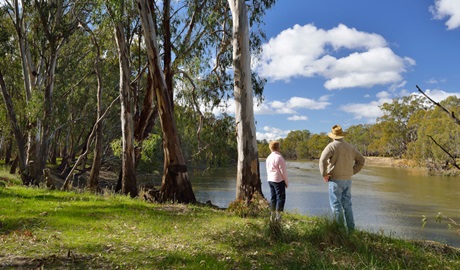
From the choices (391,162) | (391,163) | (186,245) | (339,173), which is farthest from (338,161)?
(391,162)

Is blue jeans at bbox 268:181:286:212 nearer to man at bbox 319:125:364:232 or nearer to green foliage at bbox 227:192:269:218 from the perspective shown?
green foliage at bbox 227:192:269:218

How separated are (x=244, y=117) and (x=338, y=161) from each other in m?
2.73

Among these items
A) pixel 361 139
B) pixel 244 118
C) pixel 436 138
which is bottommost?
pixel 244 118

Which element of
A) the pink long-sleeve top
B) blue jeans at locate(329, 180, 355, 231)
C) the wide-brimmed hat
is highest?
the wide-brimmed hat

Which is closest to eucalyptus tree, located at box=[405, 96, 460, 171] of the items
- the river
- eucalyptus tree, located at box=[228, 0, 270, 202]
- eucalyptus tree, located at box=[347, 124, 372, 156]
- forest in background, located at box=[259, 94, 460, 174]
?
forest in background, located at box=[259, 94, 460, 174]

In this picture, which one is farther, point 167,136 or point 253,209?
point 167,136

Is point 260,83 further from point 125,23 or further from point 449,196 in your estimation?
point 449,196

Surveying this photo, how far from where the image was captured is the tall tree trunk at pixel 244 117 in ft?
22.5

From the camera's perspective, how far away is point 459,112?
30625mm

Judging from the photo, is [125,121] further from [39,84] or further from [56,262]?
[56,262]

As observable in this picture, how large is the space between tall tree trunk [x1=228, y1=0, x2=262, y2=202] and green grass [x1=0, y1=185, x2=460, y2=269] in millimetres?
1401

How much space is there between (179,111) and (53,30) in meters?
4.77

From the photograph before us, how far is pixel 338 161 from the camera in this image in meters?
4.50

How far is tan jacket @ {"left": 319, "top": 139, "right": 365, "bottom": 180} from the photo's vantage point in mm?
4488
